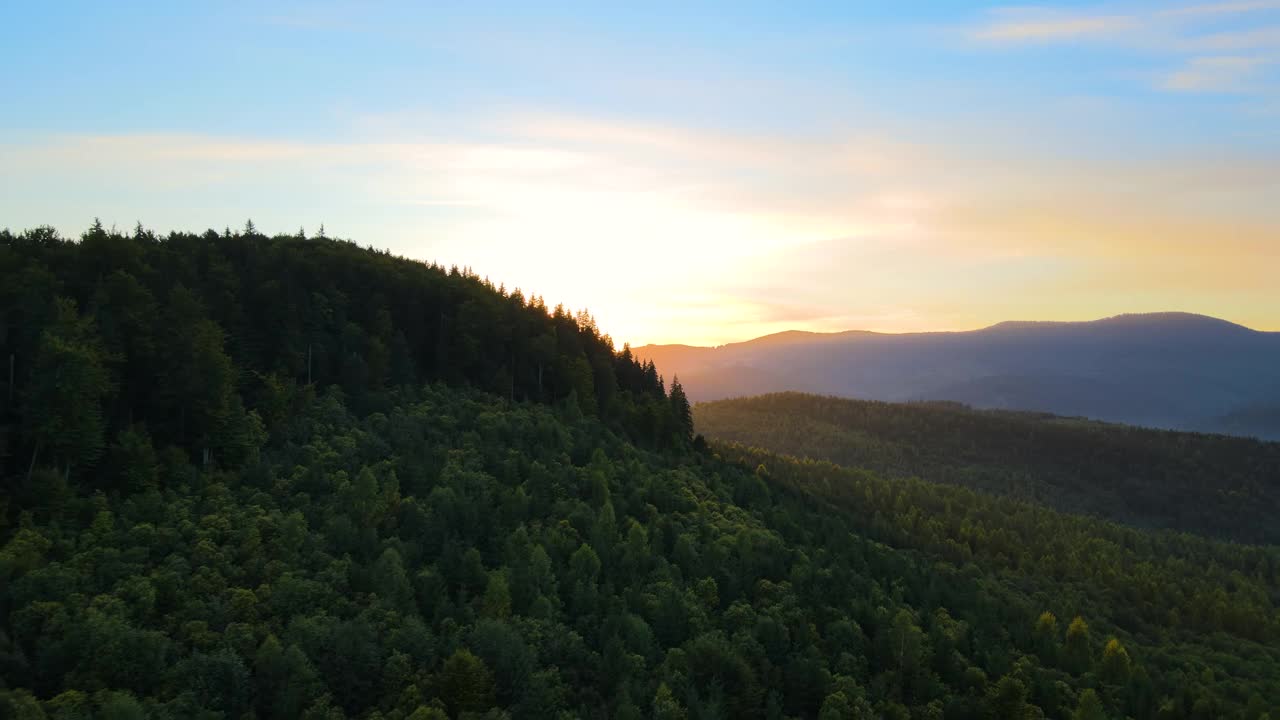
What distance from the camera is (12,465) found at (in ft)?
231

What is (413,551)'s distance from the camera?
7875 cm

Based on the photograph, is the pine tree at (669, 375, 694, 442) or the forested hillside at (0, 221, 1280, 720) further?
the pine tree at (669, 375, 694, 442)

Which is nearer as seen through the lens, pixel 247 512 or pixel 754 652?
pixel 247 512

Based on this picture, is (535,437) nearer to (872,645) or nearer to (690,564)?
(690,564)

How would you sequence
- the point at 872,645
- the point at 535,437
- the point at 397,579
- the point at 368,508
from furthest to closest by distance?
the point at 535,437
the point at 872,645
the point at 368,508
the point at 397,579

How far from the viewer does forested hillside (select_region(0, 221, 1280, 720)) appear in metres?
59.1

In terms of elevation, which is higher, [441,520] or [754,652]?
[441,520]

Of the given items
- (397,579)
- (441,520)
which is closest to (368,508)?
(441,520)

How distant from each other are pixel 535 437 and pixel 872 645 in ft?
178

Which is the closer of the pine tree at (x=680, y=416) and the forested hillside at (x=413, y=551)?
the forested hillside at (x=413, y=551)

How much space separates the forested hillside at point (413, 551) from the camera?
59125 mm

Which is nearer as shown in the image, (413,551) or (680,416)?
(413,551)

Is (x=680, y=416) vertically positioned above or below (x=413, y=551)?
above

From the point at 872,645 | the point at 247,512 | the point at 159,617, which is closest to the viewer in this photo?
the point at 159,617
